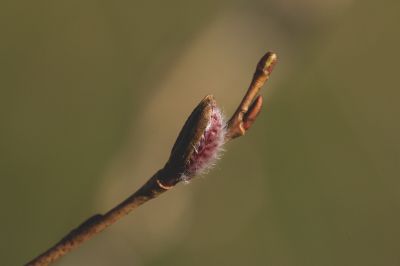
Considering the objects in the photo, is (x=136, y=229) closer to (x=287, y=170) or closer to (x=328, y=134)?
(x=287, y=170)

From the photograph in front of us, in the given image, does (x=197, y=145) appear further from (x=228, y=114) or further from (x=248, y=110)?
(x=228, y=114)

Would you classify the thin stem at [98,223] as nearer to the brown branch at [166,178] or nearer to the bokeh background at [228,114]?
the brown branch at [166,178]

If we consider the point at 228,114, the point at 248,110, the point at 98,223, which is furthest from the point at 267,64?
the point at 228,114

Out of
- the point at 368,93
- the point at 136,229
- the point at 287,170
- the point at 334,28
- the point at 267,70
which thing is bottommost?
the point at 267,70

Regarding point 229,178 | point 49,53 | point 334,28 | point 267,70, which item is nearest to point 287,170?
point 229,178

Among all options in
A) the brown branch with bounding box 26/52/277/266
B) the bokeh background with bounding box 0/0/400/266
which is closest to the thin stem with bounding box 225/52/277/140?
the brown branch with bounding box 26/52/277/266

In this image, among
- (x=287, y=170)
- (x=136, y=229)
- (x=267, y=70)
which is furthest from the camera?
(x=287, y=170)
